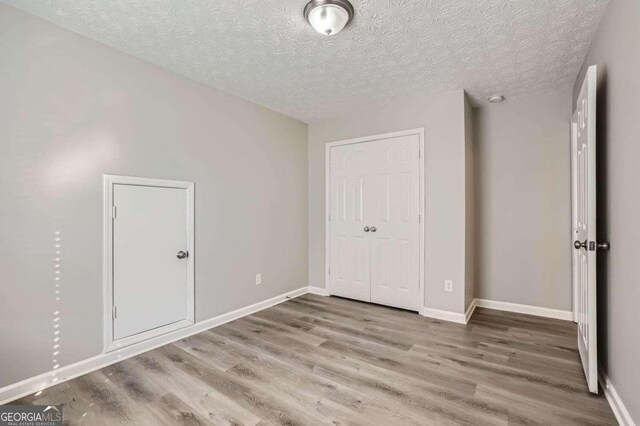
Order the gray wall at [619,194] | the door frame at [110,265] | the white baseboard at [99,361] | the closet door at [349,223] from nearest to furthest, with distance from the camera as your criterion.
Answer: the gray wall at [619,194] < the white baseboard at [99,361] < the door frame at [110,265] < the closet door at [349,223]

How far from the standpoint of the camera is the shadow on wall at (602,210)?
6.54ft

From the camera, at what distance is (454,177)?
3.28m

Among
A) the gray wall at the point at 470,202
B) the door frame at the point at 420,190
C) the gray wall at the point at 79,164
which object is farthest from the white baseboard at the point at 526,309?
the gray wall at the point at 79,164

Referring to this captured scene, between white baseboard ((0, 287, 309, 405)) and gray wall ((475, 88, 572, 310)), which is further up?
gray wall ((475, 88, 572, 310))

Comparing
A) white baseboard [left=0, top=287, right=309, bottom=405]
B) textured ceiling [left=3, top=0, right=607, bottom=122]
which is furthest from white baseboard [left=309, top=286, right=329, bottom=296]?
textured ceiling [left=3, top=0, right=607, bottom=122]

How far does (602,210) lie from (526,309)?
1872 millimetres

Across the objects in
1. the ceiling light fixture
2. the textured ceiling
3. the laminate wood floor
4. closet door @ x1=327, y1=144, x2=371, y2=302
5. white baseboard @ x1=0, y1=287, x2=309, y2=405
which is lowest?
the laminate wood floor

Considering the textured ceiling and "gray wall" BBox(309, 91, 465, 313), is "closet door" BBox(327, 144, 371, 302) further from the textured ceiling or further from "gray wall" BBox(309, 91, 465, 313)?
the textured ceiling

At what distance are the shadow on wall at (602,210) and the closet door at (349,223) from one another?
222 cm

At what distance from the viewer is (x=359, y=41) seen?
2.33 m

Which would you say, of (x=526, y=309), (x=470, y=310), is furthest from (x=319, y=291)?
(x=526, y=309)

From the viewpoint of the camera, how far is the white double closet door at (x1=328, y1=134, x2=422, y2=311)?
358cm

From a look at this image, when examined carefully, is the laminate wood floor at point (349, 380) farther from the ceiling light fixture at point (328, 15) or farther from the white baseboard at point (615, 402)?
the ceiling light fixture at point (328, 15)

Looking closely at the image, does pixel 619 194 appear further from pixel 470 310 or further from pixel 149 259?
pixel 149 259
